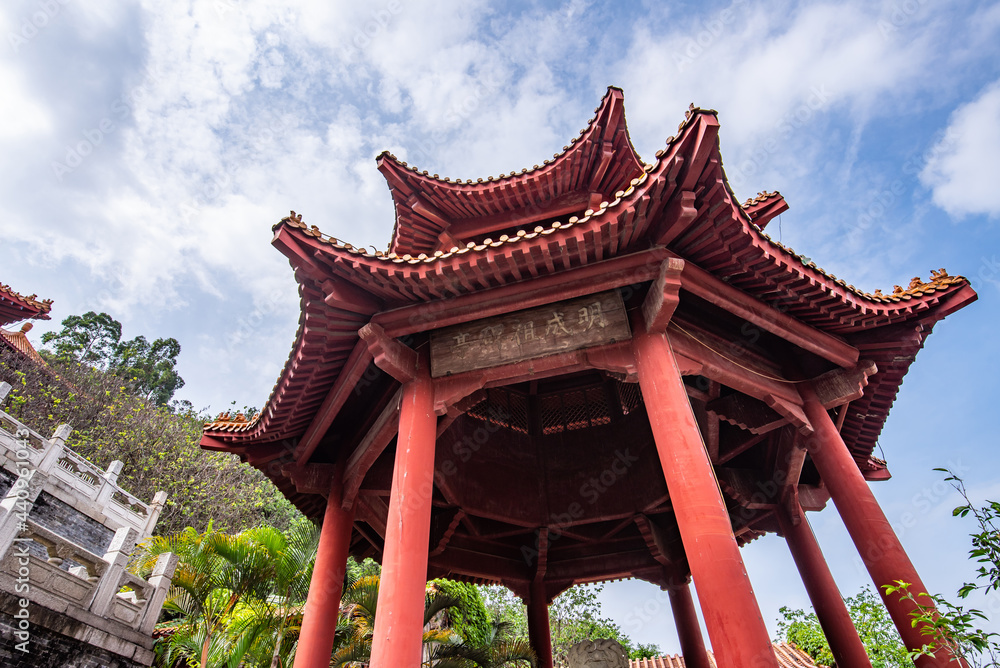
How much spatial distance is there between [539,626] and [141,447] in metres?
24.9

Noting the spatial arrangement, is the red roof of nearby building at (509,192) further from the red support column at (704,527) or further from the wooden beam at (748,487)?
the wooden beam at (748,487)

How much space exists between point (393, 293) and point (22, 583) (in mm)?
8116

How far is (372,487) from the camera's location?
8.87 meters

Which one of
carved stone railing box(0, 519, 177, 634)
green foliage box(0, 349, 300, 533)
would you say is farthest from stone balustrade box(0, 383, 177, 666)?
green foliage box(0, 349, 300, 533)

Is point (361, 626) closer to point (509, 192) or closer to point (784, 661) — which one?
point (509, 192)

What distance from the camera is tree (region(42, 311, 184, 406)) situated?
45.7 m

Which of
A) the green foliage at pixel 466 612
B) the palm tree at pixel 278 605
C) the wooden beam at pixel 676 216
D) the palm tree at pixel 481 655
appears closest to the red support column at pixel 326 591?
the palm tree at pixel 278 605

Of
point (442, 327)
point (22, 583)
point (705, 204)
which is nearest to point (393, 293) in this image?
point (442, 327)

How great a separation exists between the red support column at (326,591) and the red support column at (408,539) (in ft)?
8.27

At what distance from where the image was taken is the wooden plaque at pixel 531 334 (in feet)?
21.6

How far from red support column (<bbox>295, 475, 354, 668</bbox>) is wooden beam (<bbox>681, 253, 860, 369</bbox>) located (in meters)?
6.12

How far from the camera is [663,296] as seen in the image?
6.13 meters

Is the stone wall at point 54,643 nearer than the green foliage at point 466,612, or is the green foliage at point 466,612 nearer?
the stone wall at point 54,643

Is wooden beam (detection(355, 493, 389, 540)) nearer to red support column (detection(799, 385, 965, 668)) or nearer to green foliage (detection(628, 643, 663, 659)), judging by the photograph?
red support column (detection(799, 385, 965, 668))
